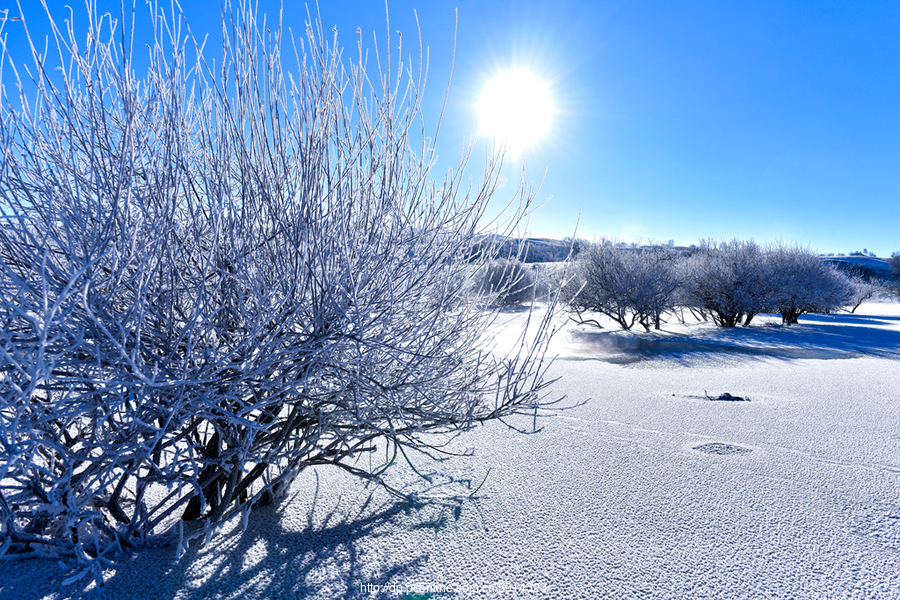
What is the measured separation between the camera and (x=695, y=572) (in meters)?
2.03

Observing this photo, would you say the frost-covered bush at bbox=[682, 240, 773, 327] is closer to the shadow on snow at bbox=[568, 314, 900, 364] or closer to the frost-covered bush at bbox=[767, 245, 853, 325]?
the frost-covered bush at bbox=[767, 245, 853, 325]

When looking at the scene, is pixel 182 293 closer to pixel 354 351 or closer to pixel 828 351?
pixel 354 351

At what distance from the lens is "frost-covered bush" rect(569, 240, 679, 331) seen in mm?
13383

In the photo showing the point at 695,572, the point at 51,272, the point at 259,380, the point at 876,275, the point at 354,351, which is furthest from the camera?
the point at 876,275

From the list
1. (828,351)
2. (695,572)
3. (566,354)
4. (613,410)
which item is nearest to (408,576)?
(695,572)

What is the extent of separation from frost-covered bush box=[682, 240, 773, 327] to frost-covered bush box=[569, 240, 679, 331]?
71.8 inches

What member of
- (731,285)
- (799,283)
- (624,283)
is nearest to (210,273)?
(624,283)

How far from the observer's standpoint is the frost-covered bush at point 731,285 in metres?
14.7

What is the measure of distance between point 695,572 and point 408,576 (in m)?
1.30

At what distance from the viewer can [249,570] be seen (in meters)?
2.02

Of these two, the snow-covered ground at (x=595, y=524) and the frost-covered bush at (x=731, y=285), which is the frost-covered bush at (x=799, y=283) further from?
the snow-covered ground at (x=595, y=524)

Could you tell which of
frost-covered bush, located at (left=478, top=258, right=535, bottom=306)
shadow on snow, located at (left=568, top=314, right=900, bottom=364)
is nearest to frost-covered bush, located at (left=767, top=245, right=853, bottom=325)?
shadow on snow, located at (left=568, top=314, right=900, bottom=364)

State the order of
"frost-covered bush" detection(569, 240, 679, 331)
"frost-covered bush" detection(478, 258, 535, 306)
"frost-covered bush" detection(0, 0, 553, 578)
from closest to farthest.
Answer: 1. "frost-covered bush" detection(0, 0, 553, 578)
2. "frost-covered bush" detection(478, 258, 535, 306)
3. "frost-covered bush" detection(569, 240, 679, 331)

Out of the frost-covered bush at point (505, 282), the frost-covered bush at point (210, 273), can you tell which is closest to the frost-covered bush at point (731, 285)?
the frost-covered bush at point (505, 282)
